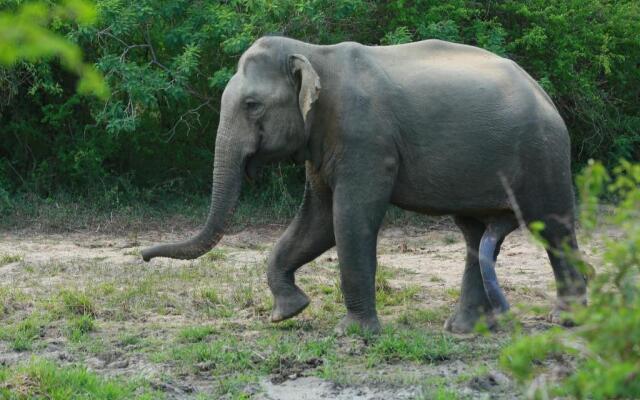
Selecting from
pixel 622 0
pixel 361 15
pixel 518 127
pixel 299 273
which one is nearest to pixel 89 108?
pixel 361 15

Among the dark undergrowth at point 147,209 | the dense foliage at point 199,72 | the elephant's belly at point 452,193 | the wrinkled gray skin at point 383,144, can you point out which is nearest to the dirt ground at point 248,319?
the wrinkled gray skin at point 383,144

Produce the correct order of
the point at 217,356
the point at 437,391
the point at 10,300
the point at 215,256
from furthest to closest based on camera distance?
the point at 215,256, the point at 10,300, the point at 217,356, the point at 437,391

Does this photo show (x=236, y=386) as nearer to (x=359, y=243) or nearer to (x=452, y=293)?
(x=359, y=243)

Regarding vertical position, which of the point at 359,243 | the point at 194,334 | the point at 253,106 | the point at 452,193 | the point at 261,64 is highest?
the point at 261,64

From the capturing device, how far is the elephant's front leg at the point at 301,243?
7.76 m

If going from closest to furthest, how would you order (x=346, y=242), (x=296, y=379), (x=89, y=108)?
(x=296, y=379) → (x=346, y=242) → (x=89, y=108)

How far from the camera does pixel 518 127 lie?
23.8ft

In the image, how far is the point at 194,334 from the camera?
7.25 metres

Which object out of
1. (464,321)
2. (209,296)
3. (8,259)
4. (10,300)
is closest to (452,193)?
(464,321)

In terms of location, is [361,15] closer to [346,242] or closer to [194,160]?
[194,160]

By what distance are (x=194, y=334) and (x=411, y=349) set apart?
1491 millimetres

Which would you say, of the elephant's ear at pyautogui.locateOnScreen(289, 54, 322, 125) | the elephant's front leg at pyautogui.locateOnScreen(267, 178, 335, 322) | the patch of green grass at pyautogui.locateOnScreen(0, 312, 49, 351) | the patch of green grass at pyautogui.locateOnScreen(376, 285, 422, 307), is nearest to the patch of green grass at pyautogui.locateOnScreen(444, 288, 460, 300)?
the patch of green grass at pyautogui.locateOnScreen(376, 285, 422, 307)

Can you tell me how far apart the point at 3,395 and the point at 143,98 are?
6817mm

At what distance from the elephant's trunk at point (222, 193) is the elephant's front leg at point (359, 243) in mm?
692
